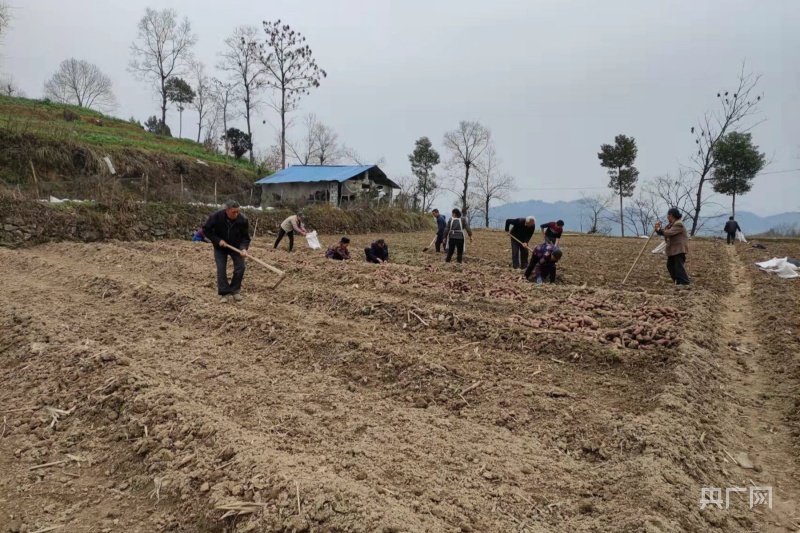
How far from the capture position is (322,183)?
3041 centimetres

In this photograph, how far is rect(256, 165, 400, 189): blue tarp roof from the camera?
2972 centimetres

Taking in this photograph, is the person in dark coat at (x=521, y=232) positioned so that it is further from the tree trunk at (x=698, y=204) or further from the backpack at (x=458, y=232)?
the tree trunk at (x=698, y=204)

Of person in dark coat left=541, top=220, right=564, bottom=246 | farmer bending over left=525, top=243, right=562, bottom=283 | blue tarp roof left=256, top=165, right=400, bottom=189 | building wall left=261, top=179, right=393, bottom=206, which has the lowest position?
farmer bending over left=525, top=243, right=562, bottom=283

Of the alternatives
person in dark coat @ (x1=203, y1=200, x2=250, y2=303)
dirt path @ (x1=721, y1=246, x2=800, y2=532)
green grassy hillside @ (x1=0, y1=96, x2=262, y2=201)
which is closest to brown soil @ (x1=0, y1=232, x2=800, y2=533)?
dirt path @ (x1=721, y1=246, x2=800, y2=532)

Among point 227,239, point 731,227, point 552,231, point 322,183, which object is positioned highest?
point 322,183

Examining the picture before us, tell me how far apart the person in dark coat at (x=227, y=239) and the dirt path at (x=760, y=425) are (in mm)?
6011

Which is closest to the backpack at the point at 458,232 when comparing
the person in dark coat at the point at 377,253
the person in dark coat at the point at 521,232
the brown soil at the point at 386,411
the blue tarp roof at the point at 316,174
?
the person in dark coat at the point at 521,232

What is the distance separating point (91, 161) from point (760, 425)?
25.3 metres

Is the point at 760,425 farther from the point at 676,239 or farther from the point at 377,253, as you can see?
the point at 377,253

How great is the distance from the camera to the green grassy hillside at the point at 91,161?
1595 centimetres

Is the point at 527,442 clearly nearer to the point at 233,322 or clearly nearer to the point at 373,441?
the point at 373,441

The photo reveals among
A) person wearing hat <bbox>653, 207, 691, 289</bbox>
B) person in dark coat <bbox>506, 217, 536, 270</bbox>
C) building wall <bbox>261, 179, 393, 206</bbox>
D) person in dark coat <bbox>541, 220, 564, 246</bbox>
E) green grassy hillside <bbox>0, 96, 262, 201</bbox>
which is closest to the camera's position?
person wearing hat <bbox>653, 207, 691, 289</bbox>

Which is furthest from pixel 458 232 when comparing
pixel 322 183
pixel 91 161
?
pixel 322 183

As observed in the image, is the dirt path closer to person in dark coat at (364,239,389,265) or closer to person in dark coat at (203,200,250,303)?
person in dark coat at (203,200,250,303)
